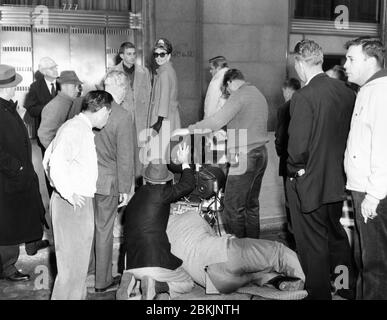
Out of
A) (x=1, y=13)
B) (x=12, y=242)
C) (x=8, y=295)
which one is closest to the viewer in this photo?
(x=8, y=295)

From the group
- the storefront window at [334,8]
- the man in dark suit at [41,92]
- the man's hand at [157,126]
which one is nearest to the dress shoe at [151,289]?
the man's hand at [157,126]

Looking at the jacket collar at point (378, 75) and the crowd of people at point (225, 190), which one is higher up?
the jacket collar at point (378, 75)

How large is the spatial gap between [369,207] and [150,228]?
1.72m

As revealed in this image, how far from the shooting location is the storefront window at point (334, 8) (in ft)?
45.6

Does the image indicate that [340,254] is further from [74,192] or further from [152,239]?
[74,192]

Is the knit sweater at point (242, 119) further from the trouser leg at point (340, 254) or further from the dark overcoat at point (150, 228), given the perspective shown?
the dark overcoat at point (150, 228)

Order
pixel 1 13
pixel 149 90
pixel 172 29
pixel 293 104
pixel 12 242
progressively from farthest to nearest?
1. pixel 172 29
2. pixel 1 13
3. pixel 149 90
4. pixel 12 242
5. pixel 293 104

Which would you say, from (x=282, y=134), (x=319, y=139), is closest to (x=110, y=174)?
(x=319, y=139)

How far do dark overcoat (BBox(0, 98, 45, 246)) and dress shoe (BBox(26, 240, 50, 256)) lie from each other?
1.43 feet

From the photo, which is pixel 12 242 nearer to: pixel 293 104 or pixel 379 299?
pixel 293 104

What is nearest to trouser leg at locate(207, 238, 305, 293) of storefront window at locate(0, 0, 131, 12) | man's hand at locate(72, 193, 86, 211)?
man's hand at locate(72, 193, 86, 211)

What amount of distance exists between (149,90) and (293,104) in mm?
4466
